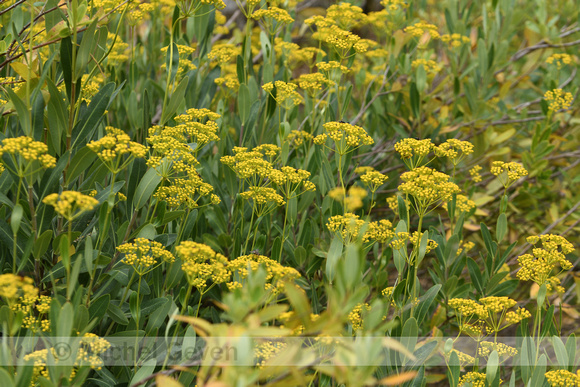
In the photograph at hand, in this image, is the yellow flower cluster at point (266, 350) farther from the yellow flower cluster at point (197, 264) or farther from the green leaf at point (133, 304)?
the green leaf at point (133, 304)

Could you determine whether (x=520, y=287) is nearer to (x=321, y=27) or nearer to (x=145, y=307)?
(x=321, y=27)

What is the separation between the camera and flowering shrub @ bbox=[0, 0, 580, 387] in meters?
0.99

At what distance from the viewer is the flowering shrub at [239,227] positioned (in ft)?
3.25

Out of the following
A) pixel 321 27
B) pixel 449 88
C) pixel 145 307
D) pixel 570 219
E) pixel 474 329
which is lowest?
pixel 570 219

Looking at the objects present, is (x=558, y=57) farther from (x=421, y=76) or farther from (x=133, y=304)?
(x=133, y=304)

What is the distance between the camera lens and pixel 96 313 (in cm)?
121

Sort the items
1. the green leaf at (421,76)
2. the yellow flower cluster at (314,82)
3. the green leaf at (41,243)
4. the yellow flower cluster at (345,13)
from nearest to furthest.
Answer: the green leaf at (41,243) → the yellow flower cluster at (314,82) → the yellow flower cluster at (345,13) → the green leaf at (421,76)

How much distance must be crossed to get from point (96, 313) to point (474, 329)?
0.95 metres

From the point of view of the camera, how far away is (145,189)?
1413 mm

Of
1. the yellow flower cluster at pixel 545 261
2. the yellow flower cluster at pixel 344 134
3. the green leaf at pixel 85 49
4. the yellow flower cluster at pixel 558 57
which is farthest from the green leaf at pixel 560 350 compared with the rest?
the yellow flower cluster at pixel 558 57

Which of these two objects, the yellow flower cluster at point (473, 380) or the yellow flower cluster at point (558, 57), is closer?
the yellow flower cluster at point (473, 380)

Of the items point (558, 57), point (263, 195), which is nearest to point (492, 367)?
point (263, 195)

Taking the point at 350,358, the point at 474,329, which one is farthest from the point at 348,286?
Answer: the point at 474,329

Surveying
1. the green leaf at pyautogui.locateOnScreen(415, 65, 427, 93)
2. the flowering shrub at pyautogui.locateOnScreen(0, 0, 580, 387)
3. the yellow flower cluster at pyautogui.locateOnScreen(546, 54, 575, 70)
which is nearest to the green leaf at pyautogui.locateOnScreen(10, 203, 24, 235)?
the flowering shrub at pyautogui.locateOnScreen(0, 0, 580, 387)
